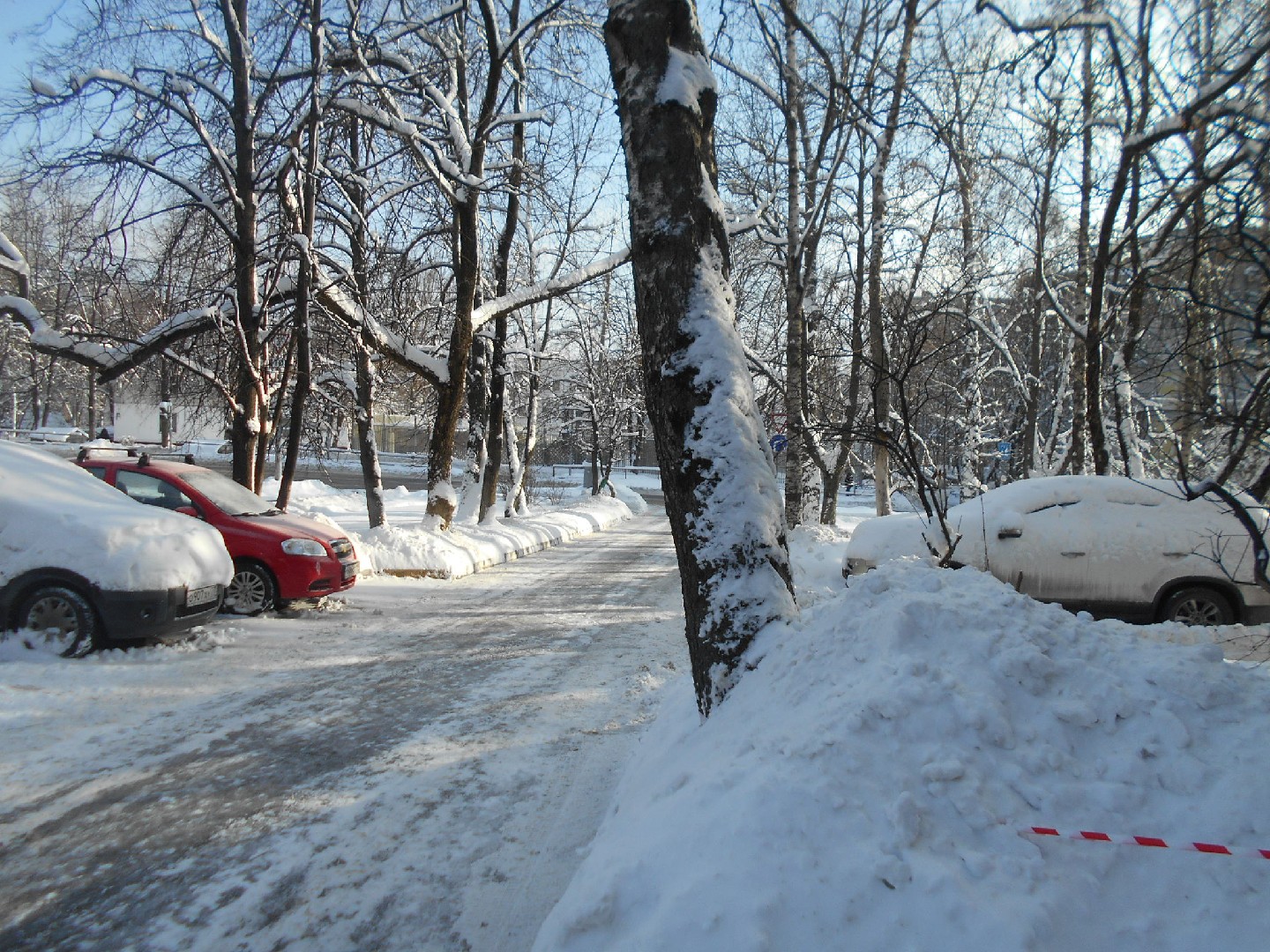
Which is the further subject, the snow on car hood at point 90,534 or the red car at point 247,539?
the red car at point 247,539

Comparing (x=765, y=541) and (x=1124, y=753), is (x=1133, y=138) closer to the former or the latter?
(x=765, y=541)

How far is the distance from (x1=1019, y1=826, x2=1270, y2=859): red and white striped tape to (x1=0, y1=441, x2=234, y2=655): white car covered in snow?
21.3 feet

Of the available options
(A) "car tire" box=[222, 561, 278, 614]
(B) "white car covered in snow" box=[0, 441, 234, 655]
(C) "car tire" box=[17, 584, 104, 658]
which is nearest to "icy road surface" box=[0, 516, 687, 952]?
(C) "car tire" box=[17, 584, 104, 658]

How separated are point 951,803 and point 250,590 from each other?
784cm

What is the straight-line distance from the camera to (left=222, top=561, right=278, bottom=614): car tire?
808 centimetres

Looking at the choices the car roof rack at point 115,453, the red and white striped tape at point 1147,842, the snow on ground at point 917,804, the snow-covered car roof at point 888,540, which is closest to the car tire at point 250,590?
the car roof rack at point 115,453

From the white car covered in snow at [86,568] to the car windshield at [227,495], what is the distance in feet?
5.81

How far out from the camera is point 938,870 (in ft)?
6.61

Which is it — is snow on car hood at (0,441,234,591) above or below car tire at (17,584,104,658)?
above

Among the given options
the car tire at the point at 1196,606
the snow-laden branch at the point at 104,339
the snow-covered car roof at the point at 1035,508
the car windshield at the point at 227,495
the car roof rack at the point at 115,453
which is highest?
the snow-laden branch at the point at 104,339

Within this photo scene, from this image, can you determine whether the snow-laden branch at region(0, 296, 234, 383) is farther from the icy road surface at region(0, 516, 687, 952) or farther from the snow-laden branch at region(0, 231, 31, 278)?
the icy road surface at region(0, 516, 687, 952)

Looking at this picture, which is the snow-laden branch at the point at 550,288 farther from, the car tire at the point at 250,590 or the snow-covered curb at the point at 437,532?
the car tire at the point at 250,590

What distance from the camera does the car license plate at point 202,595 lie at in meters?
6.38

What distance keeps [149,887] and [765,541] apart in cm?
298
